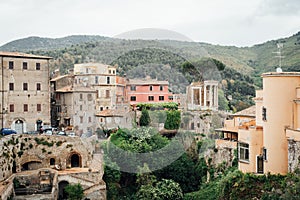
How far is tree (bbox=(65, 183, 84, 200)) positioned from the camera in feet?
86.1

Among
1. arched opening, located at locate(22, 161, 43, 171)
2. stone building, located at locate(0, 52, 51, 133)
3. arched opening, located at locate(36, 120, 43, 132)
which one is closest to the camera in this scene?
arched opening, located at locate(22, 161, 43, 171)

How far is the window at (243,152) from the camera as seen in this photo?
2023 centimetres

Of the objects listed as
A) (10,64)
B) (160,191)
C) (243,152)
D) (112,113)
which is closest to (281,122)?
(243,152)

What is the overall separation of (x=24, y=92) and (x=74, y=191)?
1026cm

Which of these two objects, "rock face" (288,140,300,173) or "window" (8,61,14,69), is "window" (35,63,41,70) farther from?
"rock face" (288,140,300,173)

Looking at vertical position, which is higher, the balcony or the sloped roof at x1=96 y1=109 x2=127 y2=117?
the sloped roof at x1=96 y1=109 x2=127 y2=117

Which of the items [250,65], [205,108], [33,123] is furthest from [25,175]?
[250,65]

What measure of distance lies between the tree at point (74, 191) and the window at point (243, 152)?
1110cm

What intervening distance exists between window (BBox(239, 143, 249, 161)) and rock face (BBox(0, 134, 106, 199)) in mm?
10626

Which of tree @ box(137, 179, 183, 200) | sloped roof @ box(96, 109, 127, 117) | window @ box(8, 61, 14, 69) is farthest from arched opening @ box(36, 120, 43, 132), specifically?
tree @ box(137, 179, 183, 200)

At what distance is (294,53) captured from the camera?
201ft

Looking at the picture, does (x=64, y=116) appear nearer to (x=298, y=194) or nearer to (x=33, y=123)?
(x=33, y=123)

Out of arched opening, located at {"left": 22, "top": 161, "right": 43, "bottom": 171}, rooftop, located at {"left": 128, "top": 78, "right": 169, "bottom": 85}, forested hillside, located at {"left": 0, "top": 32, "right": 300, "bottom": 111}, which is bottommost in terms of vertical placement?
arched opening, located at {"left": 22, "top": 161, "right": 43, "bottom": 171}

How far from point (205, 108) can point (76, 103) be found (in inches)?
509
